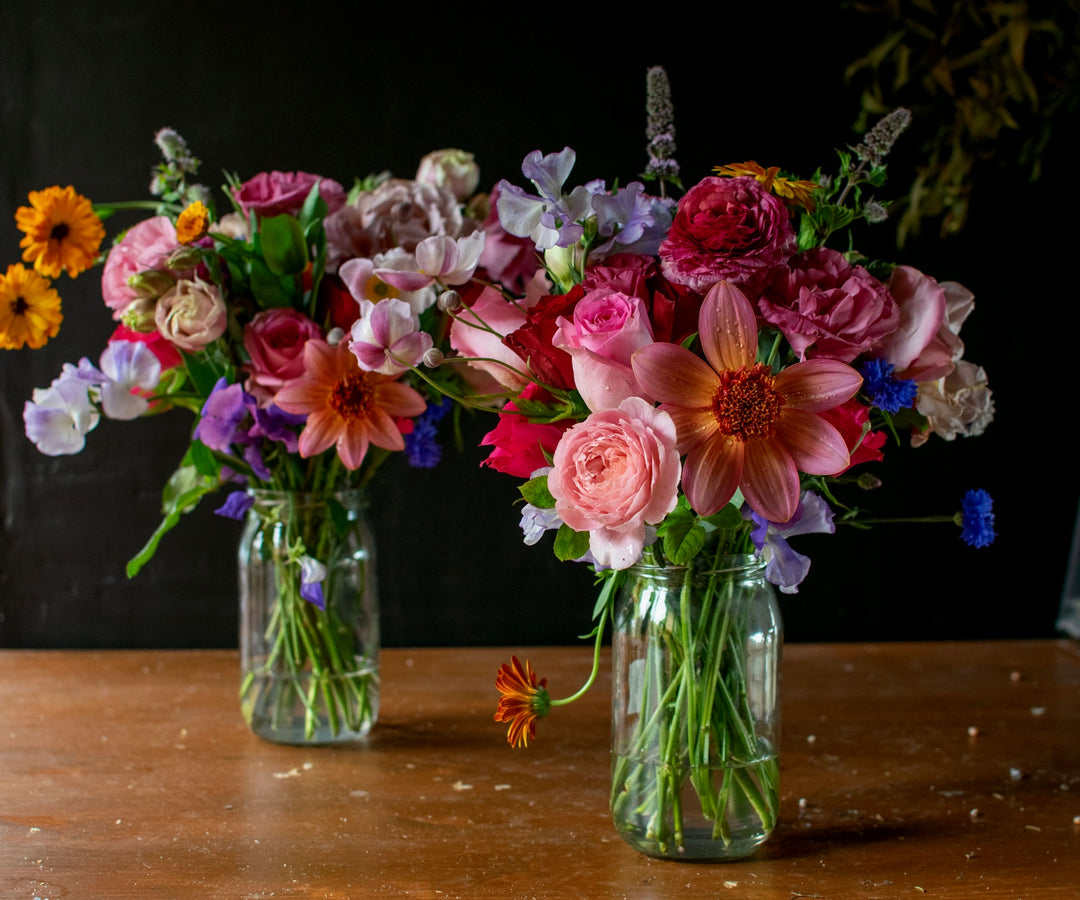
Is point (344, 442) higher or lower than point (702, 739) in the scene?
higher

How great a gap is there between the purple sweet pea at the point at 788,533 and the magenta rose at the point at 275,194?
526 mm

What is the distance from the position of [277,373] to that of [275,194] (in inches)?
7.1

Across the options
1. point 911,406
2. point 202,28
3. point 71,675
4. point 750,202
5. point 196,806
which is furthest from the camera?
point 202,28

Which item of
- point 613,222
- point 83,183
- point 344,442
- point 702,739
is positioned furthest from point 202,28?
point 702,739

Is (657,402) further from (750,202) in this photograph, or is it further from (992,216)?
(992,216)

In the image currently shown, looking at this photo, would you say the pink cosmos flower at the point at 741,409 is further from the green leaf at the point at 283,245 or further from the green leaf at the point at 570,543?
the green leaf at the point at 283,245

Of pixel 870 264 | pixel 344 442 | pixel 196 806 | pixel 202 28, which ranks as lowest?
pixel 196 806

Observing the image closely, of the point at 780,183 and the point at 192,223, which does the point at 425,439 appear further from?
the point at 780,183

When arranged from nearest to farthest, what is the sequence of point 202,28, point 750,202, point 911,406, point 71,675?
point 750,202, point 911,406, point 71,675, point 202,28

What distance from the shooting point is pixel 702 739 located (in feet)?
2.57

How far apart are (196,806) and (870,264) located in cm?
69

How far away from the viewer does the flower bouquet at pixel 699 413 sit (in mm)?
677

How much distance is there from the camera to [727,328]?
2.25 feet

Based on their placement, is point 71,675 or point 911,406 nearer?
point 911,406
